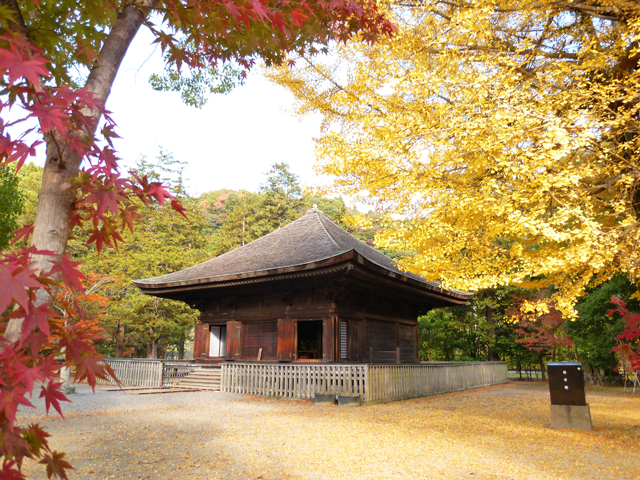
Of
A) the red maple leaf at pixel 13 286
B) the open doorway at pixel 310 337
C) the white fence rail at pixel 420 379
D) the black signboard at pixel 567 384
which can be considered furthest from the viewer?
the open doorway at pixel 310 337

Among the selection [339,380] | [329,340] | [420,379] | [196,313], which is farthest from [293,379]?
[196,313]

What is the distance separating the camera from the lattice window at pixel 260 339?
14492 millimetres

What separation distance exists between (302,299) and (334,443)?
818 cm

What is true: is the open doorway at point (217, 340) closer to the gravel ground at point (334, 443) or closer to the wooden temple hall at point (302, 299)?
the wooden temple hall at point (302, 299)

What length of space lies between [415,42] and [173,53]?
19.6ft

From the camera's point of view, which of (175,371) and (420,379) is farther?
(175,371)

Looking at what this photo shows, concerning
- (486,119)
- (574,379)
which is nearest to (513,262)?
(574,379)

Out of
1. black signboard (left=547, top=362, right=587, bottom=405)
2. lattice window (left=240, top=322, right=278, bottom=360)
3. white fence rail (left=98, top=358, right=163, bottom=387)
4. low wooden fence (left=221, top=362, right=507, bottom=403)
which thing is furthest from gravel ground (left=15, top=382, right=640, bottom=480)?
white fence rail (left=98, top=358, right=163, bottom=387)

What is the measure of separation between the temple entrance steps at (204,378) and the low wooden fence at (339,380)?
48.1 inches

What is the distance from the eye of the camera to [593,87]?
5.67m

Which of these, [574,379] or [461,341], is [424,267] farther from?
[461,341]

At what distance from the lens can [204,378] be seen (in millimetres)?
14398

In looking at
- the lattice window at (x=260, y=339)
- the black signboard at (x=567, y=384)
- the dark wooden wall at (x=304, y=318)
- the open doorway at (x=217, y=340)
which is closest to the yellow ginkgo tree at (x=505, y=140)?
the black signboard at (x=567, y=384)

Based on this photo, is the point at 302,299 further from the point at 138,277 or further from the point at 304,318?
the point at 138,277
